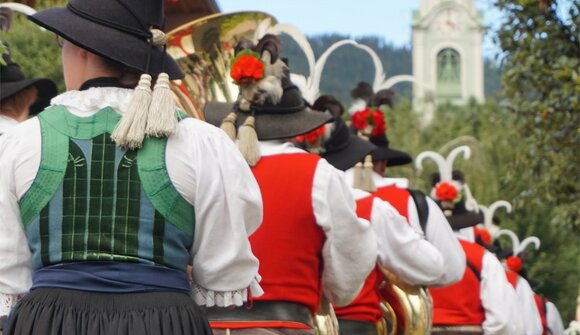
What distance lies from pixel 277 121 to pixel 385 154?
131 inches

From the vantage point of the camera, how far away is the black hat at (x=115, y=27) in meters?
5.09

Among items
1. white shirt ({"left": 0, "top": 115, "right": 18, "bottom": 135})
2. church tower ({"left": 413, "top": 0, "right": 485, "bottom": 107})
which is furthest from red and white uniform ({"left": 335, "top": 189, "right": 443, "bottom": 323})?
church tower ({"left": 413, "top": 0, "right": 485, "bottom": 107})

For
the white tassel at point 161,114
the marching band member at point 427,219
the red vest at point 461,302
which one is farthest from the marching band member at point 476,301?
the white tassel at point 161,114

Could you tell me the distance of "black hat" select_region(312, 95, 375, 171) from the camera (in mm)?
9055

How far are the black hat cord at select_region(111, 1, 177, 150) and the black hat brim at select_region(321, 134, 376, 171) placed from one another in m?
4.13

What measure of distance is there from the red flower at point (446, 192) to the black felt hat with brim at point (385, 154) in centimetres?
168

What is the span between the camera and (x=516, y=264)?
15977mm

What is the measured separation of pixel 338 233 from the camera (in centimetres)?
709

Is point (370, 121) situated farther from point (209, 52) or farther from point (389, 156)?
point (209, 52)

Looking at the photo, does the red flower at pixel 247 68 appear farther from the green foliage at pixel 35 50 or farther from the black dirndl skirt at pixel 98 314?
the green foliage at pixel 35 50

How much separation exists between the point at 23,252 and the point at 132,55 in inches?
25.8

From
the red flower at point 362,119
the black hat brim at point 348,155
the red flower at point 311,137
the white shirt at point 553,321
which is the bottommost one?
the white shirt at point 553,321

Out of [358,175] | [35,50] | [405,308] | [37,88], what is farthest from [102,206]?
[35,50]

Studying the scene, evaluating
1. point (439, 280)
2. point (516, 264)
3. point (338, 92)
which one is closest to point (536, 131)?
point (516, 264)
